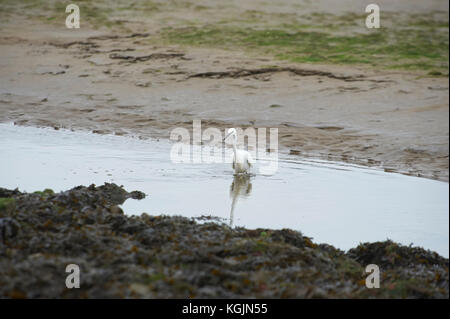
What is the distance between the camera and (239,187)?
27.1 ft

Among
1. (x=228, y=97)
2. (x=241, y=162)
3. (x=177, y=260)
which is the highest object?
(x=228, y=97)

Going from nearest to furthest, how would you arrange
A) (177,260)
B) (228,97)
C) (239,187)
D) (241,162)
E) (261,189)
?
(177,260) → (261,189) → (239,187) → (241,162) → (228,97)

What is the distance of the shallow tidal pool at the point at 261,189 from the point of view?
6496 mm

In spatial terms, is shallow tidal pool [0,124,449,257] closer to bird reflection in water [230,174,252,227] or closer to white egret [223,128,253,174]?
bird reflection in water [230,174,252,227]

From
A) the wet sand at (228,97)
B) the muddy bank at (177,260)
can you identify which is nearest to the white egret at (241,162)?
the wet sand at (228,97)

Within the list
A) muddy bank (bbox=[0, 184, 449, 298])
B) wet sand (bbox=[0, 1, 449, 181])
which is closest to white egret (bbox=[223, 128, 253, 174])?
wet sand (bbox=[0, 1, 449, 181])

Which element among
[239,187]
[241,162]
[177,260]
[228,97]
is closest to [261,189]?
[239,187]

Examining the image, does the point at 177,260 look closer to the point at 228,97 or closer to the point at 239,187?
the point at 239,187

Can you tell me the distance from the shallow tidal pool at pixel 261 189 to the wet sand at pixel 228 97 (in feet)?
3.29

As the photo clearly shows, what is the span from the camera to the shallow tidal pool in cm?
650

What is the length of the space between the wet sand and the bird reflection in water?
1684mm

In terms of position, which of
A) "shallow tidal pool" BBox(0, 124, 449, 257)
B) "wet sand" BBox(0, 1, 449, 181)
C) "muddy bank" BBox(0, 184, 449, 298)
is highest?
"wet sand" BBox(0, 1, 449, 181)

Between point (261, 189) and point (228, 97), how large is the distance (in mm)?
5004

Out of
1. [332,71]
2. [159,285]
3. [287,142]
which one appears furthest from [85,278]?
[332,71]
